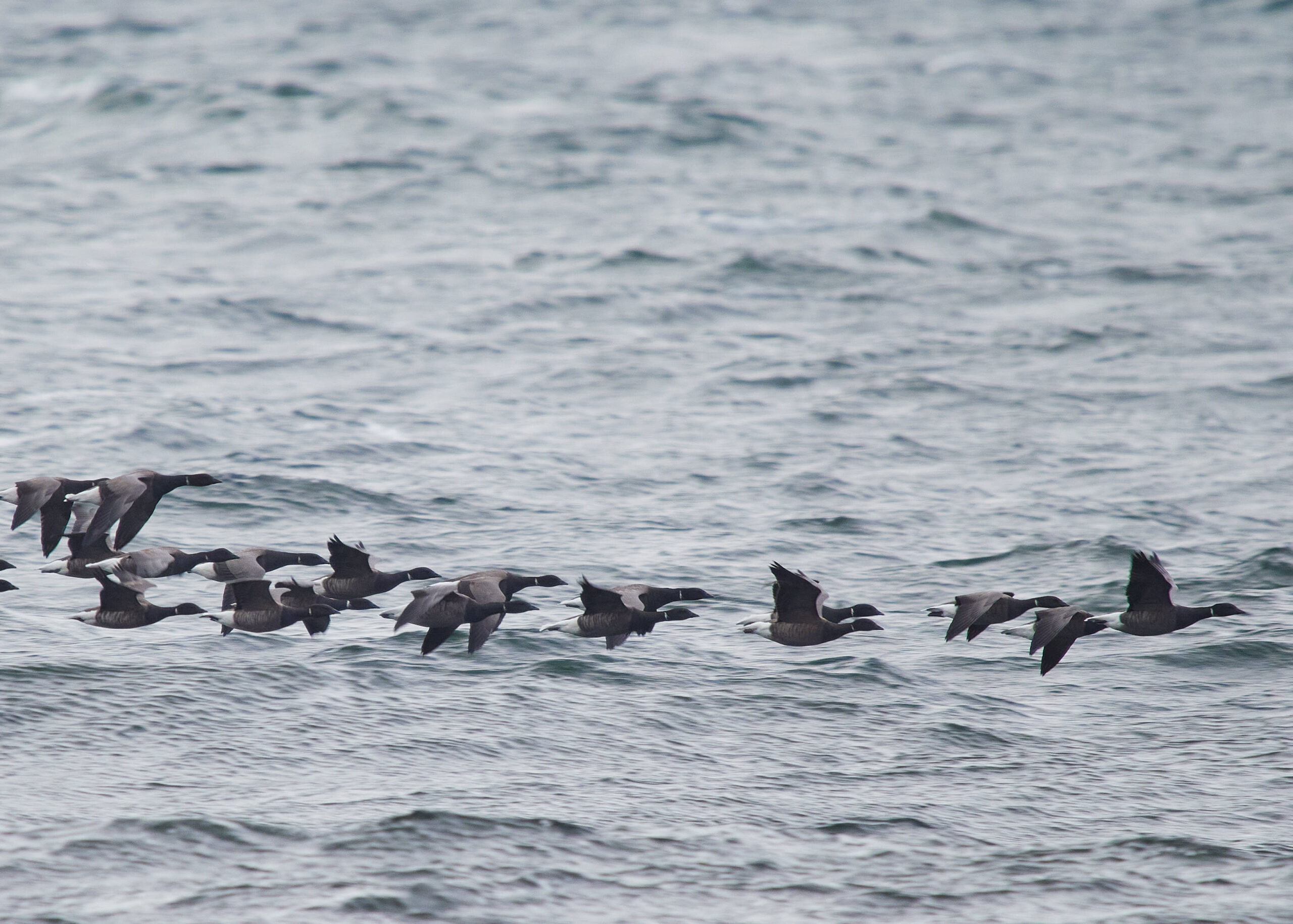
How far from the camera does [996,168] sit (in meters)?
44.3

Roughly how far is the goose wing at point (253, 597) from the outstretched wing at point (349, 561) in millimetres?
589

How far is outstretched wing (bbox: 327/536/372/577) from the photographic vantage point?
13.1 meters

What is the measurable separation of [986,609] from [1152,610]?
138cm

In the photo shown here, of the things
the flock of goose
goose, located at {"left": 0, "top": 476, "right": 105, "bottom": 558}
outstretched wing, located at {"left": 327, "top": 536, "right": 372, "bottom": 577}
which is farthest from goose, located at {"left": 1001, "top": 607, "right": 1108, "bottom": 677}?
goose, located at {"left": 0, "top": 476, "right": 105, "bottom": 558}

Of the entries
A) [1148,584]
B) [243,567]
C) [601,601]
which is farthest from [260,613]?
[1148,584]

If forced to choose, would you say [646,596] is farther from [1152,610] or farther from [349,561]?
[1152,610]

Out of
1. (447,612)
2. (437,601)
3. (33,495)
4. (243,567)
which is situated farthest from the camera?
(33,495)

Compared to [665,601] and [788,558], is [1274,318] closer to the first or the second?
[788,558]

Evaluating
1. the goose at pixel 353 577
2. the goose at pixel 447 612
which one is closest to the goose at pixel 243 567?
the goose at pixel 353 577

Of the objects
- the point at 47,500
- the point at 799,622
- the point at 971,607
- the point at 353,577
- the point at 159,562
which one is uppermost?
the point at 47,500

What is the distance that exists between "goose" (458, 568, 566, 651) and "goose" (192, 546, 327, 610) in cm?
147

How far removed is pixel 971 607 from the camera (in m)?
13.3

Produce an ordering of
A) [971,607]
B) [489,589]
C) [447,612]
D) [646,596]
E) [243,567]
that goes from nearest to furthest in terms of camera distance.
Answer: [447,612], [243,567], [489,589], [971,607], [646,596]

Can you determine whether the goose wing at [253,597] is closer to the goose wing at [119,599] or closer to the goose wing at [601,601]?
the goose wing at [119,599]
